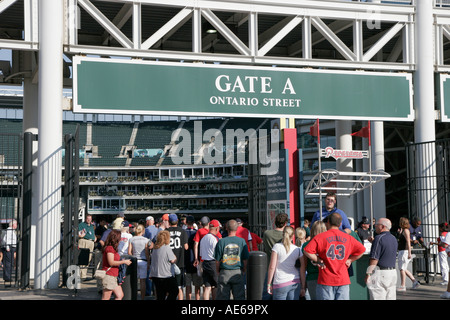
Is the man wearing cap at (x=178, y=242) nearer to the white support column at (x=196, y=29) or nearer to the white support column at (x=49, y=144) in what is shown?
the white support column at (x=49, y=144)

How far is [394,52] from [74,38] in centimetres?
930

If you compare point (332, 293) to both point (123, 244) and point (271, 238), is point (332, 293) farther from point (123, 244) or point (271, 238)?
point (123, 244)

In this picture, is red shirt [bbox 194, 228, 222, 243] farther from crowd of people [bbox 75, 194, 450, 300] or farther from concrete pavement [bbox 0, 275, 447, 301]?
concrete pavement [bbox 0, 275, 447, 301]

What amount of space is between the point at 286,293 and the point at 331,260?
92 centimetres

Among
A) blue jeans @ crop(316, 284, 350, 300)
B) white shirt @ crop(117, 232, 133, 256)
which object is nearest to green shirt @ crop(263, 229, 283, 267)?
blue jeans @ crop(316, 284, 350, 300)

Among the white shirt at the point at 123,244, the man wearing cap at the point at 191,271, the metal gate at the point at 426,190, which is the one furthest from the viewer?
the metal gate at the point at 426,190

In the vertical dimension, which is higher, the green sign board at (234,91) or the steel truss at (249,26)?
the steel truss at (249,26)

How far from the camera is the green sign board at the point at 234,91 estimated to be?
48.8 feet

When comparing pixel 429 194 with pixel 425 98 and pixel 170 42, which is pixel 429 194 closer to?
pixel 425 98

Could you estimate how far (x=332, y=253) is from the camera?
820 cm

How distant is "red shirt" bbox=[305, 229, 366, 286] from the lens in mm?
8195

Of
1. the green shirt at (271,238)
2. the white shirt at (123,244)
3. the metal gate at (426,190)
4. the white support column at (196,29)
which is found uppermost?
the white support column at (196,29)

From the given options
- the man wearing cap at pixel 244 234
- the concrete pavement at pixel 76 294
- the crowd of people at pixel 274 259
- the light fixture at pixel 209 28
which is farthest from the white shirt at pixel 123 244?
the light fixture at pixel 209 28
